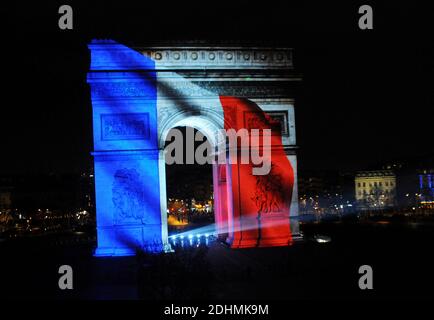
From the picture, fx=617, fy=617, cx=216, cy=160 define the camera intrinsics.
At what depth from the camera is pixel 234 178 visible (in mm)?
20953

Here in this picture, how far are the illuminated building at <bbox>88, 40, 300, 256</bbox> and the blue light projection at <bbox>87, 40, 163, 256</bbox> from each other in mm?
32

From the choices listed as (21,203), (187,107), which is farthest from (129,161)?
(21,203)

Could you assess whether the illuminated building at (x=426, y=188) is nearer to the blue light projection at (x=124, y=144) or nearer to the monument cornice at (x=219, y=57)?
the monument cornice at (x=219, y=57)

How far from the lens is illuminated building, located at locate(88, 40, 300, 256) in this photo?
2006cm

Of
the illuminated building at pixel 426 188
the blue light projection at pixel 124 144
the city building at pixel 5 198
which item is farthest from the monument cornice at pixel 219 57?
the city building at pixel 5 198

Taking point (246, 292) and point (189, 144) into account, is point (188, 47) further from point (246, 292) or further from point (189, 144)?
point (246, 292)

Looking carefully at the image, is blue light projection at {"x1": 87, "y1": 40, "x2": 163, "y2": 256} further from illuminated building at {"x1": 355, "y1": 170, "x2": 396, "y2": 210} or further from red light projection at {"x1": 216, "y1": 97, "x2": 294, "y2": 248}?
illuminated building at {"x1": 355, "y1": 170, "x2": 396, "y2": 210}

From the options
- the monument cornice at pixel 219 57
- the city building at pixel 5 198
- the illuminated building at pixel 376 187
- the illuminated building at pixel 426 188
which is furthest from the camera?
the illuminated building at pixel 376 187

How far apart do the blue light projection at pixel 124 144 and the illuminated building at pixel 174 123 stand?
32 millimetres

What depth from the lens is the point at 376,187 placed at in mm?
103625

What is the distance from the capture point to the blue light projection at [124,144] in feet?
65.5

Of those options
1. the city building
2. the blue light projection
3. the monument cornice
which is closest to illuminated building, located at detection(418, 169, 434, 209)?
the city building

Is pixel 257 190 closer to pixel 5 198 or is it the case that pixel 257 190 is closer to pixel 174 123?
pixel 174 123

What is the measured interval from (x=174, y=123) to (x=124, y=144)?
1856 mm
